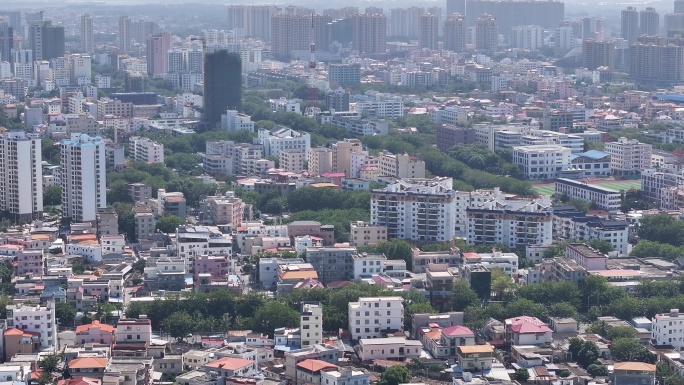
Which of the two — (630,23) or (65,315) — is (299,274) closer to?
(65,315)

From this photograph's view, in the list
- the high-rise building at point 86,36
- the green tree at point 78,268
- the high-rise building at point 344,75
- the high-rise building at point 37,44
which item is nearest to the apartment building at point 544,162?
the green tree at point 78,268

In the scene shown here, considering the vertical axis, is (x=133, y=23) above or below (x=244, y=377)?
above

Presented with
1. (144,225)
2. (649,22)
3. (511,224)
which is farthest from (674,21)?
(144,225)

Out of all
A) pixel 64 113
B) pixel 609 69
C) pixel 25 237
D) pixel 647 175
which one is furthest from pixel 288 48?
pixel 25 237

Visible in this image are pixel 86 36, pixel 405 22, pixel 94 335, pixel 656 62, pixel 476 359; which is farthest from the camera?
pixel 405 22

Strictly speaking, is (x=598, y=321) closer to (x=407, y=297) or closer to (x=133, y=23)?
(x=407, y=297)
